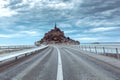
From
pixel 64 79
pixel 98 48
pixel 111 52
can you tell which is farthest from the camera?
pixel 98 48

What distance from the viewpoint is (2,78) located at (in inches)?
334

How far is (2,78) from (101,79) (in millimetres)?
4051

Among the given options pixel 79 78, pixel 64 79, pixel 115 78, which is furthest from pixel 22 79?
pixel 115 78

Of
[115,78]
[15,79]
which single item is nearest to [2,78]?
[15,79]

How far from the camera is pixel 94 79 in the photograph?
804 cm

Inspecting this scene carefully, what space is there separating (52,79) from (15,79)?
1.48 m

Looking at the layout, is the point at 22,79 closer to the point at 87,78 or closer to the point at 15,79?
the point at 15,79

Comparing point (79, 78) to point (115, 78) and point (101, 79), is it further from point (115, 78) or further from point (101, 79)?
point (115, 78)

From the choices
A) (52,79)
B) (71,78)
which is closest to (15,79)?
(52,79)

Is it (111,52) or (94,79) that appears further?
(111,52)

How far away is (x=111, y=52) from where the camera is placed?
22.3 m

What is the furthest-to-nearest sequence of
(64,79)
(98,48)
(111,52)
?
(98,48)
(111,52)
(64,79)

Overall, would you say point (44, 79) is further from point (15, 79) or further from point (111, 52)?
point (111, 52)

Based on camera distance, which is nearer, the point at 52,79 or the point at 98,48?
the point at 52,79
